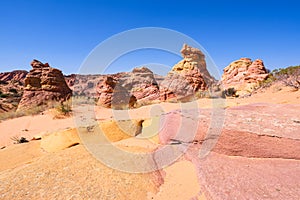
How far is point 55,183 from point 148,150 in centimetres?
142

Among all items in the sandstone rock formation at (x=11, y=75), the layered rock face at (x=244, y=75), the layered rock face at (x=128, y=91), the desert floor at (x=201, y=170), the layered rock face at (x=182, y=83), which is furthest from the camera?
the sandstone rock formation at (x=11, y=75)

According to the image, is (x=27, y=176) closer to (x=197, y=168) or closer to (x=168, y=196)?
(x=168, y=196)

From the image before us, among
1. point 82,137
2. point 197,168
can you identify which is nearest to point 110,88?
point 82,137

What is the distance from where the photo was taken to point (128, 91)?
662 inches

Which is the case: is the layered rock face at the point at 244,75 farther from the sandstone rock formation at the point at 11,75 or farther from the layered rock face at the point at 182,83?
the sandstone rock formation at the point at 11,75

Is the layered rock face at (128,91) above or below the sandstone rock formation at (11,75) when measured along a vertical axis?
below

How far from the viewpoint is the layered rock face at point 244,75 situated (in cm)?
1915

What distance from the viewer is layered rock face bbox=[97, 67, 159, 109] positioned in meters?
13.7

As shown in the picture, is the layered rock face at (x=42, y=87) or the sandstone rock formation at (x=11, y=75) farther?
the sandstone rock formation at (x=11, y=75)

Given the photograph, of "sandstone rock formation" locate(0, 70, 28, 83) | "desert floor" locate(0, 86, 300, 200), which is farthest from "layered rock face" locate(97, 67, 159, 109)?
"sandstone rock formation" locate(0, 70, 28, 83)

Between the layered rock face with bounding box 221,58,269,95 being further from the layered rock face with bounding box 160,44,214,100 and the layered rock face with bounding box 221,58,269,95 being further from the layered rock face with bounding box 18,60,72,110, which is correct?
the layered rock face with bounding box 18,60,72,110

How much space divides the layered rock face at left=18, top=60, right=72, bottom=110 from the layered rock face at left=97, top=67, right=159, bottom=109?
3.40 meters

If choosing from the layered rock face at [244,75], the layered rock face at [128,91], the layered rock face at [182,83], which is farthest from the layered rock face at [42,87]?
the layered rock face at [244,75]

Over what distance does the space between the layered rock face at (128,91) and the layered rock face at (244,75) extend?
9.35 metres
